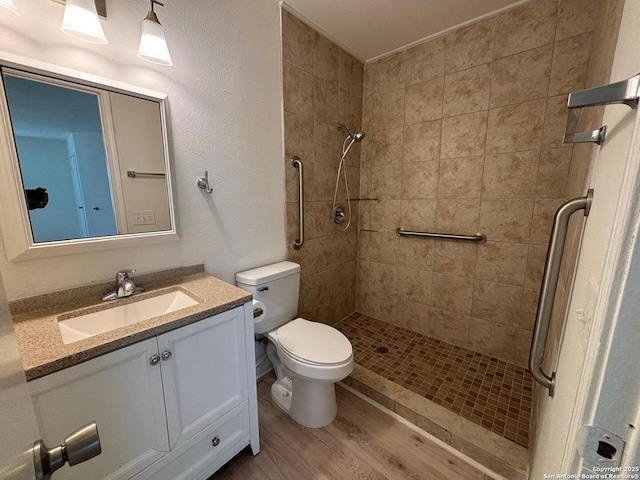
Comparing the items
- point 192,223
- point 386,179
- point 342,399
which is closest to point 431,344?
point 342,399

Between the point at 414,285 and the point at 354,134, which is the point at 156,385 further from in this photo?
the point at 354,134

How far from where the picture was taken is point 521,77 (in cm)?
164

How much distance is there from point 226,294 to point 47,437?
63 cm

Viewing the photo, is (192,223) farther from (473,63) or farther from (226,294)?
(473,63)

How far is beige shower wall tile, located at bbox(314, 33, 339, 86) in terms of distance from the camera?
74.6 inches

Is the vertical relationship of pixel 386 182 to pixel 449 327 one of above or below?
above

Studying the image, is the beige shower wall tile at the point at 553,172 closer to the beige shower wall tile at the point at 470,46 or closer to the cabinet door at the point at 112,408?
the beige shower wall tile at the point at 470,46

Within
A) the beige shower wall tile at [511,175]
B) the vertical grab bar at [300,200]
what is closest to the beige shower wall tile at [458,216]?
the beige shower wall tile at [511,175]

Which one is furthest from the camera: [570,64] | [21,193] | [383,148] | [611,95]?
[383,148]

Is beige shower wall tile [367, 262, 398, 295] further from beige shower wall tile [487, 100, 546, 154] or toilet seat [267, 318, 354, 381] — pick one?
beige shower wall tile [487, 100, 546, 154]

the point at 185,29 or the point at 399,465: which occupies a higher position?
the point at 185,29

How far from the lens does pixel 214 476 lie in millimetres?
1188

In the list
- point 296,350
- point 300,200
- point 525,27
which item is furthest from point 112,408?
point 525,27

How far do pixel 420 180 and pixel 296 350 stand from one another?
1620 mm
